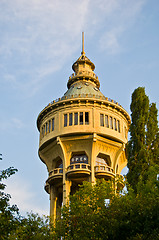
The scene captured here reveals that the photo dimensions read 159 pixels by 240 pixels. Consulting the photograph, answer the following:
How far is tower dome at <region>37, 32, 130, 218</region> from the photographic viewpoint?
42.7 m

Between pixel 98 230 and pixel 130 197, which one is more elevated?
pixel 130 197

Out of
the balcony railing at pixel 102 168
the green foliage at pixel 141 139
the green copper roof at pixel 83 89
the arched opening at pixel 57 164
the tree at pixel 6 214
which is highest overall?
the green copper roof at pixel 83 89

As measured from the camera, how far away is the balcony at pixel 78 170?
41.6 meters

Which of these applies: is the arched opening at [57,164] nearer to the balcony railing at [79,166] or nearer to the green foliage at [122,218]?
the balcony railing at [79,166]

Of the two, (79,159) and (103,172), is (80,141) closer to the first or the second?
(79,159)

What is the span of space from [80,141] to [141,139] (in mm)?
17452

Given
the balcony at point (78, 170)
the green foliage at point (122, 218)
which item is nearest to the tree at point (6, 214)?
the green foliage at point (122, 218)

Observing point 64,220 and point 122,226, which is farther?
point 64,220

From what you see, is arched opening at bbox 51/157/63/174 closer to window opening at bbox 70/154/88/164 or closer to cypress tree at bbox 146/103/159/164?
window opening at bbox 70/154/88/164

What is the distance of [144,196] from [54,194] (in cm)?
2297

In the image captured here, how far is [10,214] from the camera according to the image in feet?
61.8

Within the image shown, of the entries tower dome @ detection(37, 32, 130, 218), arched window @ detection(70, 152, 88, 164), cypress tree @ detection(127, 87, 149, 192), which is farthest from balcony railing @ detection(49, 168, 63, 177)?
cypress tree @ detection(127, 87, 149, 192)

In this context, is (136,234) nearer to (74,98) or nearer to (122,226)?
(122,226)

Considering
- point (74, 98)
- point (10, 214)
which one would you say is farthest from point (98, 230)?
point (74, 98)
